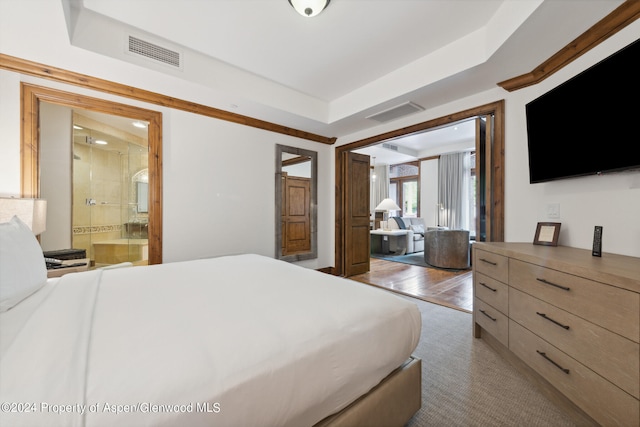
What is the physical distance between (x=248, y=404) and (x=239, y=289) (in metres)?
0.77

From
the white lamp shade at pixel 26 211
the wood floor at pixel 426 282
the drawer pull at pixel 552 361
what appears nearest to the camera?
the drawer pull at pixel 552 361

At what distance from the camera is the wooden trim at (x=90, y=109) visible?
7.49 ft

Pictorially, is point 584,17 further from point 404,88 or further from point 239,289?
point 239,289

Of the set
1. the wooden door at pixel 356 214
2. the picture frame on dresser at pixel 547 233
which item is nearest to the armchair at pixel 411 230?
the wooden door at pixel 356 214

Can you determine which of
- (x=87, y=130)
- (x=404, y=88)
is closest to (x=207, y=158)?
(x=87, y=130)

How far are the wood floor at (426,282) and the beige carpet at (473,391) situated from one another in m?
0.95

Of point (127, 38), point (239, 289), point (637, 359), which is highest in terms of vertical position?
point (127, 38)

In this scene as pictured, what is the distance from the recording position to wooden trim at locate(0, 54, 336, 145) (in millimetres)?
2236

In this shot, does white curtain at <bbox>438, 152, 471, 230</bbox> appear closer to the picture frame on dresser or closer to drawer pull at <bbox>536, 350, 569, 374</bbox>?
the picture frame on dresser

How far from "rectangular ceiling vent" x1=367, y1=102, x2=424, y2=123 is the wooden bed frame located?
9.20 ft

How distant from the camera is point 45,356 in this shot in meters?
0.74

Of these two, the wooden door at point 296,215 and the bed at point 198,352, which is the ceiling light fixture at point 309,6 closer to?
the bed at point 198,352

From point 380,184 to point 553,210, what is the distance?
686 cm

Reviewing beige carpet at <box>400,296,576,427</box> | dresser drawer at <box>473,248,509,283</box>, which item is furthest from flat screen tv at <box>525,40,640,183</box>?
beige carpet at <box>400,296,576,427</box>
